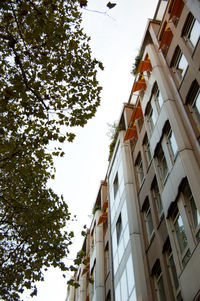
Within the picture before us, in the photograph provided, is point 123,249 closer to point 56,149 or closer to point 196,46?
point 56,149

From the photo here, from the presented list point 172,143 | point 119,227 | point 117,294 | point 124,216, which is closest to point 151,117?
point 172,143

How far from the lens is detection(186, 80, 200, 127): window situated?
1516cm

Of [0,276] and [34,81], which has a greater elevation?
[34,81]

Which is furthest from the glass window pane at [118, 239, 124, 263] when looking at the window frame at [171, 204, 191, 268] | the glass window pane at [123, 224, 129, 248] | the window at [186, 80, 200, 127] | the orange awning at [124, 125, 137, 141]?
the window at [186, 80, 200, 127]

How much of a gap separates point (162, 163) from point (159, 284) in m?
5.76

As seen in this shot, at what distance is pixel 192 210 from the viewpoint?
13477mm

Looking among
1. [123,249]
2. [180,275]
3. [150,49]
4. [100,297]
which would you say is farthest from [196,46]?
[100,297]

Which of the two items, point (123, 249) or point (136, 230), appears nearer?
point (136, 230)

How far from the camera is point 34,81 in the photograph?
40.3 feet

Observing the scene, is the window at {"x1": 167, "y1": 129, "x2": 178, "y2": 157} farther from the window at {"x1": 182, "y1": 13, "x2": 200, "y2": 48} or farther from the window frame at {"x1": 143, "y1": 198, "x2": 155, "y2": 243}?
the window at {"x1": 182, "y1": 13, "x2": 200, "y2": 48}

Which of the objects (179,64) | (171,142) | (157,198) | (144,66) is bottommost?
(157,198)

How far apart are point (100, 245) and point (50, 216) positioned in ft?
57.9

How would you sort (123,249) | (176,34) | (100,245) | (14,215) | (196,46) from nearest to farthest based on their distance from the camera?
(14,215)
(196,46)
(176,34)
(123,249)
(100,245)

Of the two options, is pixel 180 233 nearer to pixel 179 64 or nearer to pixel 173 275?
pixel 173 275
